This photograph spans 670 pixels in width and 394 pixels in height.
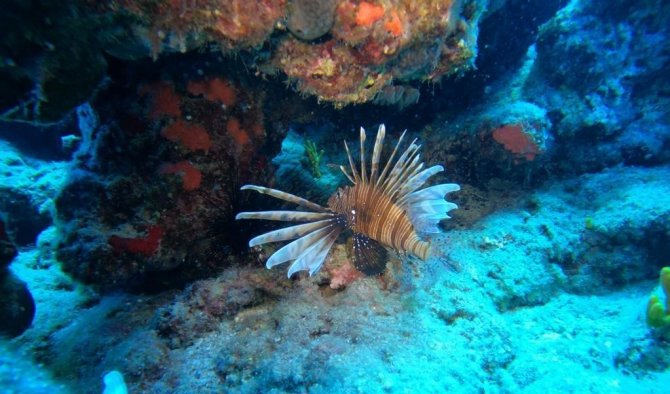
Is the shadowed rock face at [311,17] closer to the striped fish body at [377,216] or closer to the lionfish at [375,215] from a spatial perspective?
the lionfish at [375,215]

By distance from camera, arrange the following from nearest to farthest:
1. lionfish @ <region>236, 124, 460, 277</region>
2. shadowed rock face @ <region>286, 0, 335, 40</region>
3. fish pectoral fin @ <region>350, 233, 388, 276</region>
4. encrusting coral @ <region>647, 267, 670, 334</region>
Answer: shadowed rock face @ <region>286, 0, 335, 40</region>, lionfish @ <region>236, 124, 460, 277</region>, encrusting coral @ <region>647, 267, 670, 334</region>, fish pectoral fin @ <region>350, 233, 388, 276</region>

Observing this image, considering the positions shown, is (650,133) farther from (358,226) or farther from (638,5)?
(358,226)

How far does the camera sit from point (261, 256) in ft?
10.5

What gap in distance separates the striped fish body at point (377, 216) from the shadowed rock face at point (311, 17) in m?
1.34

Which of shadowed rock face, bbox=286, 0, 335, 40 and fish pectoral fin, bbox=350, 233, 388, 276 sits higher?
shadowed rock face, bbox=286, 0, 335, 40

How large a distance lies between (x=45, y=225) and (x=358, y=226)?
6277mm

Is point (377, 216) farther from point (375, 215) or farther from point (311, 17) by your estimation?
point (311, 17)

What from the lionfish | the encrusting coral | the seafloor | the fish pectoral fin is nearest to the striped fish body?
the lionfish

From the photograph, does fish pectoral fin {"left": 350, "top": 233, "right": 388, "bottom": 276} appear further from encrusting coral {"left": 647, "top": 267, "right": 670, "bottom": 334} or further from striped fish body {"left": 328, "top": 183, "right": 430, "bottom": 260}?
encrusting coral {"left": 647, "top": 267, "right": 670, "bottom": 334}

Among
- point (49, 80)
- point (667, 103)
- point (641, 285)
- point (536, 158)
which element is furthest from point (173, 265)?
point (667, 103)

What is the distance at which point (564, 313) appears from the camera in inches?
141

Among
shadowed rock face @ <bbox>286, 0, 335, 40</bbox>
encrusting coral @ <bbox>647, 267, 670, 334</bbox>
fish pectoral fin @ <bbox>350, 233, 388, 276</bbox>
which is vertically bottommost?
encrusting coral @ <bbox>647, 267, 670, 334</bbox>

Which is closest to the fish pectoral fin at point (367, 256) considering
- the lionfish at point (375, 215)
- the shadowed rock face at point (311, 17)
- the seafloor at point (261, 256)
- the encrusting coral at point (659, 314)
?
the lionfish at point (375, 215)

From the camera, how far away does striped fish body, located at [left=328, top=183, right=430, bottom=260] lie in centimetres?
289
